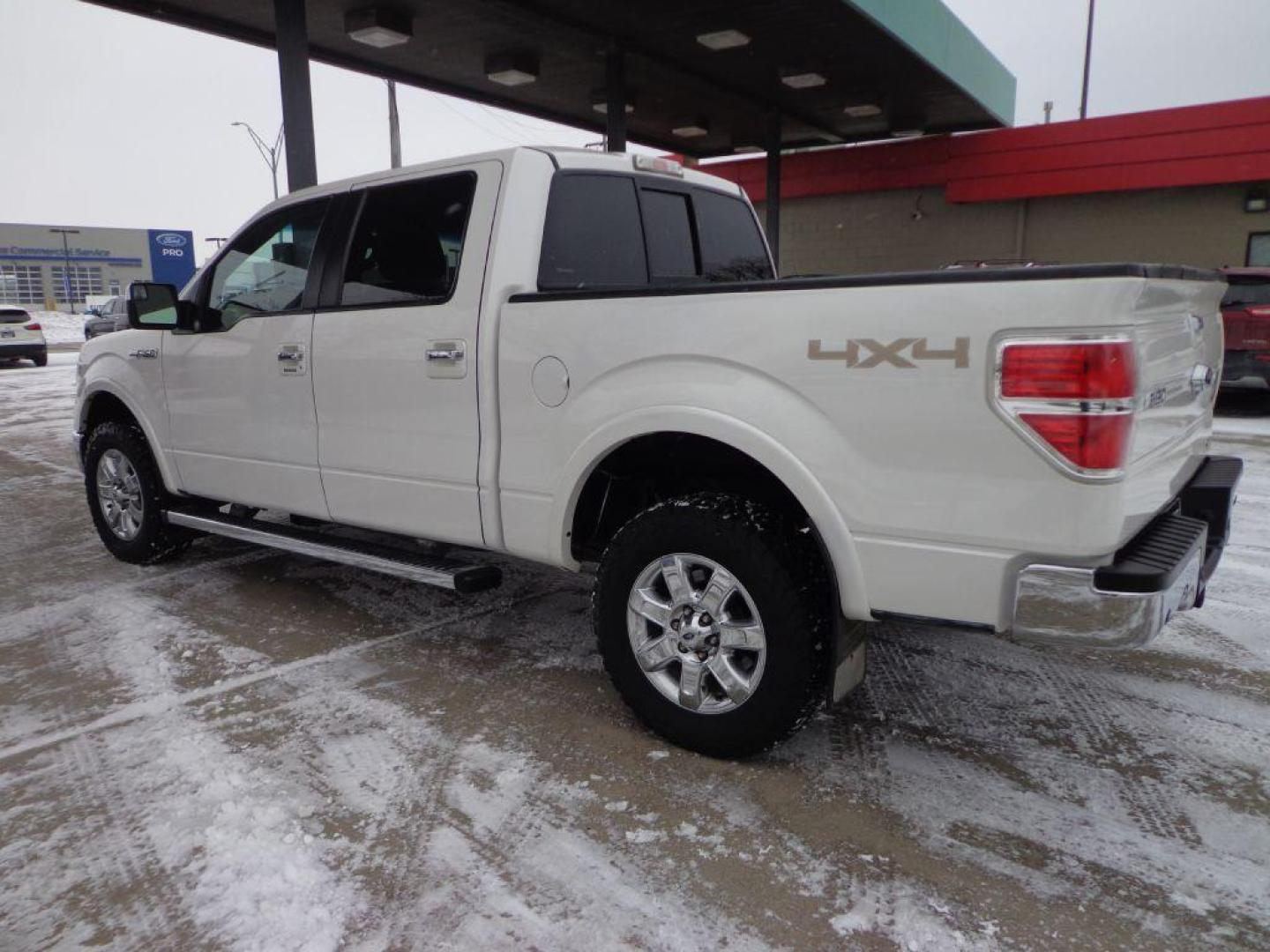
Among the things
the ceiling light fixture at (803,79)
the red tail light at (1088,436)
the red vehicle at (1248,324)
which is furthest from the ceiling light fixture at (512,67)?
the red tail light at (1088,436)

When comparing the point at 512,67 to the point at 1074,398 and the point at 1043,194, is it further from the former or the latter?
the point at 1074,398

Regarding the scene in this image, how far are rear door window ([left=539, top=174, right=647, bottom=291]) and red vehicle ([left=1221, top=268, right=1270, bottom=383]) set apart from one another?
9246 mm

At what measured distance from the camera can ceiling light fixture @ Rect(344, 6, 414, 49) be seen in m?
11.2

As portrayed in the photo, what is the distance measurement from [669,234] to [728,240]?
1.67 ft

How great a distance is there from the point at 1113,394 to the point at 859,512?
0.72m

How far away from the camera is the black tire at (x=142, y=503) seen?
5.21 metres

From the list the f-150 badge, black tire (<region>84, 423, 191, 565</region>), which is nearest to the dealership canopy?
black tire (<region>84, 423, 191, 565</region>)

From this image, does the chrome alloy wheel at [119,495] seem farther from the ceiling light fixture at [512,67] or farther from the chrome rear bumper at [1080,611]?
the ceiling light fixture at [512,67]

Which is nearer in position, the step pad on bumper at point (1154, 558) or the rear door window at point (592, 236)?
the step pad on bumper at point (1154, 558)

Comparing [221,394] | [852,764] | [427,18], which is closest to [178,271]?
[427,18]

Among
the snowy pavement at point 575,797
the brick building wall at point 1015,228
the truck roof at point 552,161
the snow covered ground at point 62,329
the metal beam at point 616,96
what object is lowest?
the snowy pavement at point 575,797

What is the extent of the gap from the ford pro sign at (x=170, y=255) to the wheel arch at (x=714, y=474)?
38.3 meters

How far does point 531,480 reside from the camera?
3.37 meters

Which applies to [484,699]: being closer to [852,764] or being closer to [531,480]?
[531,480]
